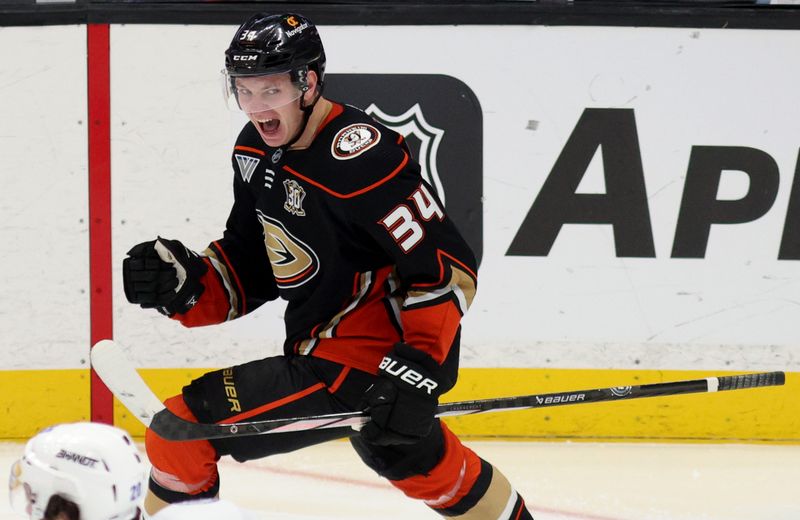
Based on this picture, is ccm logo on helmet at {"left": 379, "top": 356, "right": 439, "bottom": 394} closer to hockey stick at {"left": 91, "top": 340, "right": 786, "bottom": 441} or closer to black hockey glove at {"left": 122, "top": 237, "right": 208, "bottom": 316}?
hockey stick at {"left": 91, "top": 340, "right": 786, "bottom": 441}

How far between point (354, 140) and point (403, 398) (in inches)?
21.1

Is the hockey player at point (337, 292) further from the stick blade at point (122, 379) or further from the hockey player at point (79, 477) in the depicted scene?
the hockey player at point (79, 477)

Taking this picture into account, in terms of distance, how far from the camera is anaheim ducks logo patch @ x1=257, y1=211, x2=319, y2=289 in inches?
106

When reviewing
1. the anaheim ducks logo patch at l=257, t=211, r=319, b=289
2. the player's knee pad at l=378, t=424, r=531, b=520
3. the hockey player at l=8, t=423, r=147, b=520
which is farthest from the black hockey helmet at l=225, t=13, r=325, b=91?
the hockey player at l=8, t=423, r=147, b=520

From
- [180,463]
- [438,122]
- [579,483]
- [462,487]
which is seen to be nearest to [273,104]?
[180,463]

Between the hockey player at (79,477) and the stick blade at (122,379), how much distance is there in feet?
2.92

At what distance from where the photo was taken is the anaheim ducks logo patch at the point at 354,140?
2613mm

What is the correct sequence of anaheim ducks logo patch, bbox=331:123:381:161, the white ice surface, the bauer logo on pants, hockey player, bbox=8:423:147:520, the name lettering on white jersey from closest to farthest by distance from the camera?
1. hockey player, bbox=8:423:147:520
2. anaheim ducks logo patch, bbox=331:123:381:161
3. the name lettering on white jersey
4. the white ice surface
5. the bauer logo on pants

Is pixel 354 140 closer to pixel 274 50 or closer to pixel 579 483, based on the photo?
pixel 274 50

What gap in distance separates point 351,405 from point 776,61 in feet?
7.17

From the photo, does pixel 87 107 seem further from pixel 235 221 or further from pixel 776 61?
pixel 776 61

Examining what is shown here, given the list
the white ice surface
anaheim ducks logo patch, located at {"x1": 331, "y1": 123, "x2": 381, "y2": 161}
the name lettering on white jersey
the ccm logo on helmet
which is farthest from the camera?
the white ice surface

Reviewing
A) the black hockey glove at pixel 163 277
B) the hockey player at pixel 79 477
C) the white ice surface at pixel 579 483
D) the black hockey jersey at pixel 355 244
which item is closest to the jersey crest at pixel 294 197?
the black hockey jersey at pixel 355 244

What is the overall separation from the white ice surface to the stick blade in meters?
1.04
